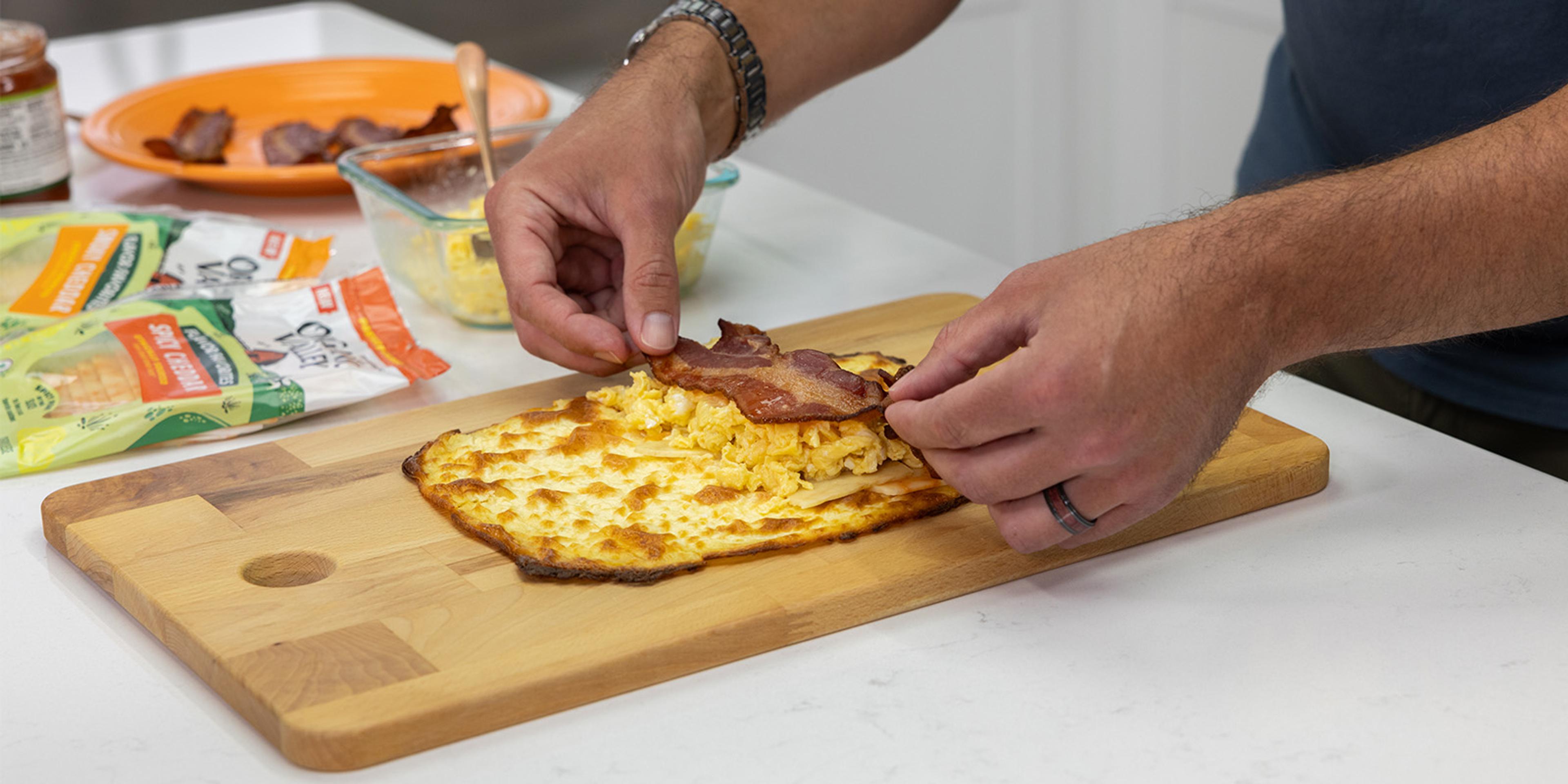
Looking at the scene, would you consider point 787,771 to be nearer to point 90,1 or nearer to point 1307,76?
point 1307,76

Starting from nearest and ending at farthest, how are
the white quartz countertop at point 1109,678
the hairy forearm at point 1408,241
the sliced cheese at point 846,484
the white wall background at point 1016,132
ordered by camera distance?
the white quartz countertop at point 1109,678
the hairy forearm at point 1408,241
the sliced cheese at point 846,484
the white wall background at point 1016,132

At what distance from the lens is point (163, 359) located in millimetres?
1389

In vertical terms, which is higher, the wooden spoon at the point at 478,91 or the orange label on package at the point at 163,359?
the wooden spoon at the point at 478,91

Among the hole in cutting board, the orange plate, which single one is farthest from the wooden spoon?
the hole in cutting board

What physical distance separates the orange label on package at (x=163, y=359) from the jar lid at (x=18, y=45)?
486 mm

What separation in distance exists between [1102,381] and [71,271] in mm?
1236

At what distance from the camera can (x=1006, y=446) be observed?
1013 mm

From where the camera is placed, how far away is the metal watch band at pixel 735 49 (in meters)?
1.63

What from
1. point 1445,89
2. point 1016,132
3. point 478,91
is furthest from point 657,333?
point 1016,132

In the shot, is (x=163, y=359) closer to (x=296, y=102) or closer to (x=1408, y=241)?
(x=296, y=102)

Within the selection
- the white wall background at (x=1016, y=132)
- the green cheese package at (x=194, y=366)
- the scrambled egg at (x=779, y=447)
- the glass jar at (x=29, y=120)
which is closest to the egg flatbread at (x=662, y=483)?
the scrambled egg at (x=779, y=447)

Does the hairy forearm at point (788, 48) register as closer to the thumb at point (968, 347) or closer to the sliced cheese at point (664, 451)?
the sliced cheese at point (664, 451)

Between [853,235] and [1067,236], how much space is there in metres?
2.55

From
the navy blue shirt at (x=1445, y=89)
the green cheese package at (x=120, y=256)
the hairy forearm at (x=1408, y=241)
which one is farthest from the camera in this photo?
the green cheese package at (x=120, y=256)
